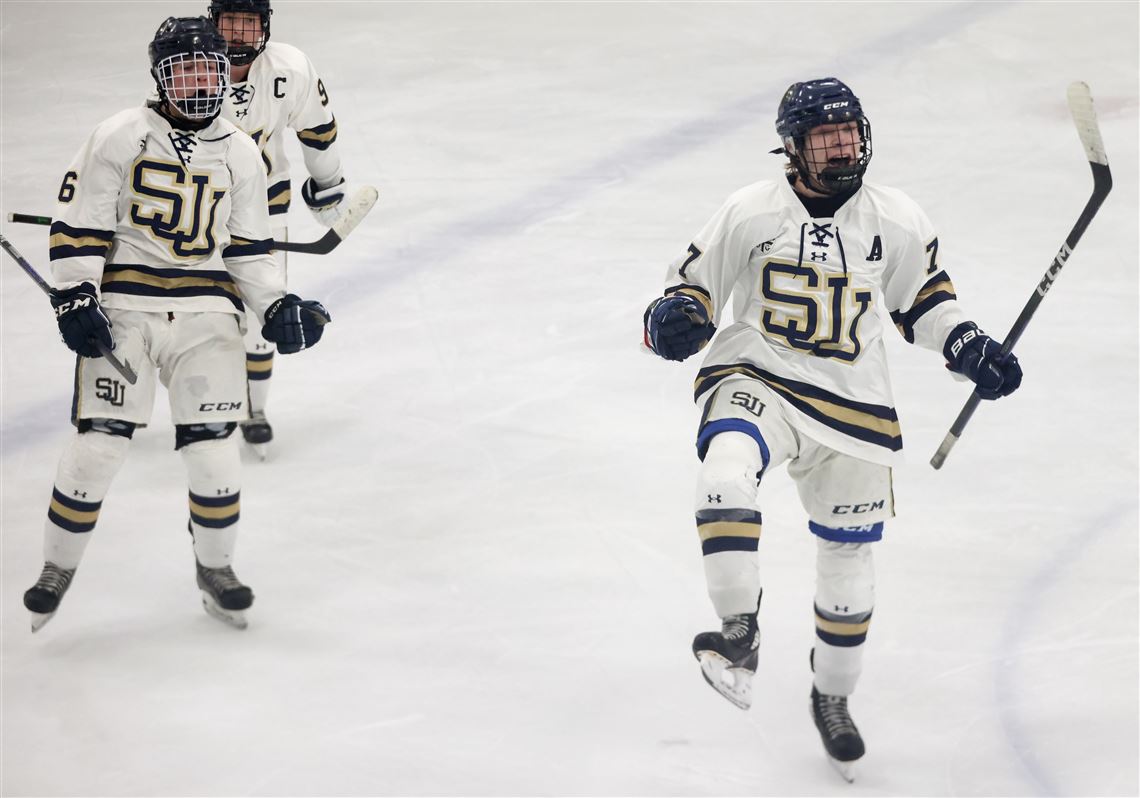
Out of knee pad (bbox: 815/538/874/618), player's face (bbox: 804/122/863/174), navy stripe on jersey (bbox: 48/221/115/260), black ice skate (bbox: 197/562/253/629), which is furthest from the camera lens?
black ice skate (bbox: 197/562/253/629)

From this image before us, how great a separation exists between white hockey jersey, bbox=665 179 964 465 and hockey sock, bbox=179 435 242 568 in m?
1.22

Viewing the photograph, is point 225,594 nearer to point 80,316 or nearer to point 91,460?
point 91,460

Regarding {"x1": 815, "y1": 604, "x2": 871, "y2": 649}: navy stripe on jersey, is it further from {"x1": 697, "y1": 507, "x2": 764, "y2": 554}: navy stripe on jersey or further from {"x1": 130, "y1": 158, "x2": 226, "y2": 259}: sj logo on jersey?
{"x1": 130, "y1": 158, "x2": 226, "y2": 259}: sj logo on jersey

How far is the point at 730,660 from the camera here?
9.56 ft

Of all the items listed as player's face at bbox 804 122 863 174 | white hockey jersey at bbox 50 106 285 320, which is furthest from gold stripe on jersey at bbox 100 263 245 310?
player's face at bbox 804 122 863 174

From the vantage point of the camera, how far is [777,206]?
10.7 feet

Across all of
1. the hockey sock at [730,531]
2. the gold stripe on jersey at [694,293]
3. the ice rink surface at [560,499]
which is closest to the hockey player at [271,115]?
the ice rink surface at [560,499]

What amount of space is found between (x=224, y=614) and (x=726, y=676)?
1.57 metres

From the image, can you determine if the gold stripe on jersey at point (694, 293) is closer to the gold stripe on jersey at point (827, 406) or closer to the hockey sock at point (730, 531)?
the gold stripe on jersey at point (827, 406)

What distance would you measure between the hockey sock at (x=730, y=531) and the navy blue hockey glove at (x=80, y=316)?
1412 millimetres

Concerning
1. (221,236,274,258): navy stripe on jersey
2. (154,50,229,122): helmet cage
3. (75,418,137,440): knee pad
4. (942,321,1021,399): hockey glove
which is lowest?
(75,418,137,440): knee pad

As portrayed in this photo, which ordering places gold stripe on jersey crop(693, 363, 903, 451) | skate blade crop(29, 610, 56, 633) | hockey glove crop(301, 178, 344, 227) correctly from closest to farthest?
gold stripe on jersey crop(693, 363, 903, 451) < skate blade crop(29, 610, 56, 633) < hockey glove crop(301, 178, 344, 227)

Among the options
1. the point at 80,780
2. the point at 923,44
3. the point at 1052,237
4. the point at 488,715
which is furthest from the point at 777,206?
the point at 923,44

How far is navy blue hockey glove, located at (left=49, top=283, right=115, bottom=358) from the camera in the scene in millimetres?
3479
